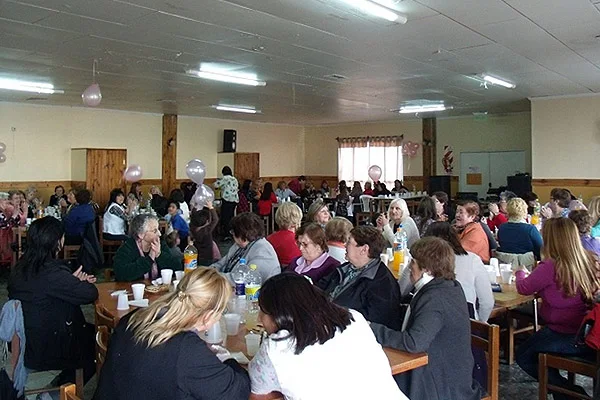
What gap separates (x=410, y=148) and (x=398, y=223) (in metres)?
9.42

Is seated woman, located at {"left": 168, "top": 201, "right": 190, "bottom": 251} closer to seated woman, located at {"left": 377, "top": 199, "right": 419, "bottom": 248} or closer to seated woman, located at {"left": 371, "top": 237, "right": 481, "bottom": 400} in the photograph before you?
seated woman, located at {"left": 377, "top": 199, "right": 419, "bottom": 248}

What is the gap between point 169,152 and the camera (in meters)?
13.1

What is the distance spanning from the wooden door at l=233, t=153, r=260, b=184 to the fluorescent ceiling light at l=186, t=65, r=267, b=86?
242 inches

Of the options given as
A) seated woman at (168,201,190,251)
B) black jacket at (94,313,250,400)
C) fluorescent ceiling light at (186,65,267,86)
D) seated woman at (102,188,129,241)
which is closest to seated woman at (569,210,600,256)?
black jacket at (94,313,250,400)

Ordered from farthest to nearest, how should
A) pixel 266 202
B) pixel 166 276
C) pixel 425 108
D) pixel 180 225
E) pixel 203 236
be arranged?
pixel 425 108 < pixel 266 202 < pixel 180 225 < pixel 203 236 < pixel 166 276

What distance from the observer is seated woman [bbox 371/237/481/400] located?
235 cm

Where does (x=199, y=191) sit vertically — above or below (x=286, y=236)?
above

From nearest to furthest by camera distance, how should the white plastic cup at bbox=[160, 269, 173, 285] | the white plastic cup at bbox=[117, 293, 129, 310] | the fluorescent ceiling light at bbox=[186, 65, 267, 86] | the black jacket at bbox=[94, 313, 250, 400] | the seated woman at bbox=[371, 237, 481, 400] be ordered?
the black jacket at bbox=[94, 313, 250, 400], the seated woman at bbox=[371, 237, 481, 400], the white plastic cup at bbox=[117, 293, 129, 310], the white plastic cup at bbox=[160, 269, 173, 285], the fluorescent ceiling light at bbox=[186, 65, 267, 86]

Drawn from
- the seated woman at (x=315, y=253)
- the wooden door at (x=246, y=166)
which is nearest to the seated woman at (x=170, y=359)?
the seated woman at (x=315, y=253)

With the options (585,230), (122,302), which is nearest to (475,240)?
(585,230)

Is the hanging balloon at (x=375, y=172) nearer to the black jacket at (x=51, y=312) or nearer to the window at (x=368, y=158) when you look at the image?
the window at (x=368, y=158)

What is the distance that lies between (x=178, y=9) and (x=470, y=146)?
1089 centimetres

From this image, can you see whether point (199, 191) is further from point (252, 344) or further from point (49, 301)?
point (252, 344)

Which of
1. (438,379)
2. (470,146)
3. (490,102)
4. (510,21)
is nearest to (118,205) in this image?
(510,21)
